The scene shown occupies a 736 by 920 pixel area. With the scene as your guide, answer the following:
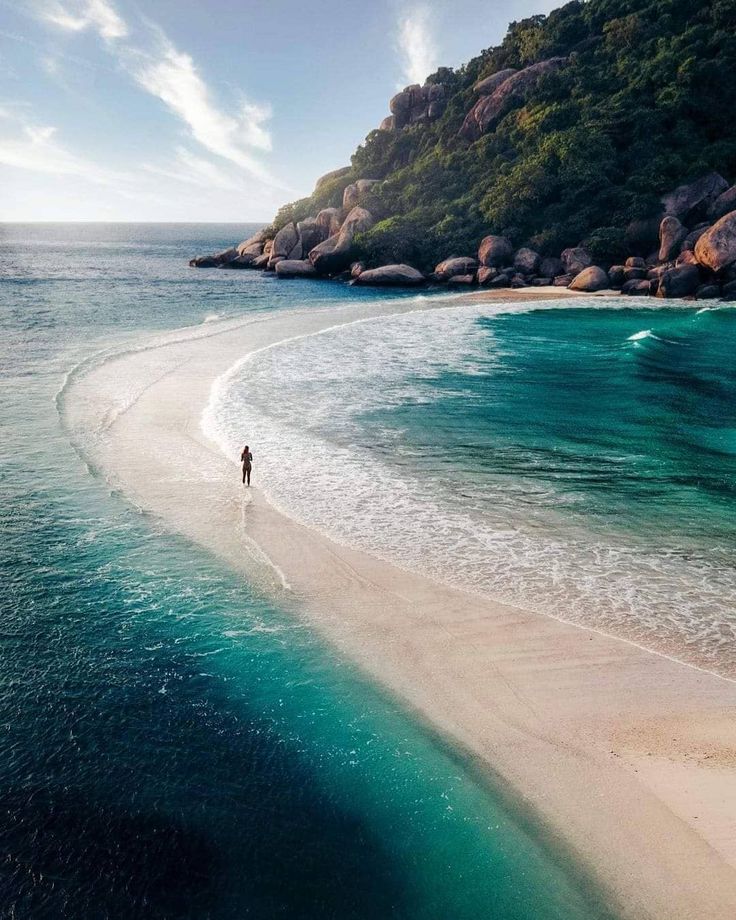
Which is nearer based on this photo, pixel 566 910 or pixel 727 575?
pixel 566 910

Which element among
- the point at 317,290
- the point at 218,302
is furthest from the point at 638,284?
the point at 218,302

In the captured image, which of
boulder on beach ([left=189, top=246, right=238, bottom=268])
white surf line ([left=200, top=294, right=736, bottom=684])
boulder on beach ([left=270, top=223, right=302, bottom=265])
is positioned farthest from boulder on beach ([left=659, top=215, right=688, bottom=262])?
boulder on beach ([left=189, top=246, right=238, bottom=268])

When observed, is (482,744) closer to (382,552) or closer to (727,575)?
(382,552)

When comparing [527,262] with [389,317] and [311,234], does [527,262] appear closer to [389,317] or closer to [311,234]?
[389,317]

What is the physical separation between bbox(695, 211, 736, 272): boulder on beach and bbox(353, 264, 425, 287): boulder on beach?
2485 centimetres

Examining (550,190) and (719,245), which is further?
(550,190)

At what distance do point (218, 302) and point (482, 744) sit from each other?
156ft

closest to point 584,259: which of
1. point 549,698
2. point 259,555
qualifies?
Answer: point 259,555

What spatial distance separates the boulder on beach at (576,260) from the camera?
5675 centimetres

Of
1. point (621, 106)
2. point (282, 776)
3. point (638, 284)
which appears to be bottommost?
point (282, 776)

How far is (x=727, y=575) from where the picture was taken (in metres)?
11.7

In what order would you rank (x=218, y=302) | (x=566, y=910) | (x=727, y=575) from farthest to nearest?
(x=218, y=302), (x=727, y=575), (x=566, y=910)

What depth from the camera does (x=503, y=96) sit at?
7325cm

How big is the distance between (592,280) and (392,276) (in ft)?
62.0
